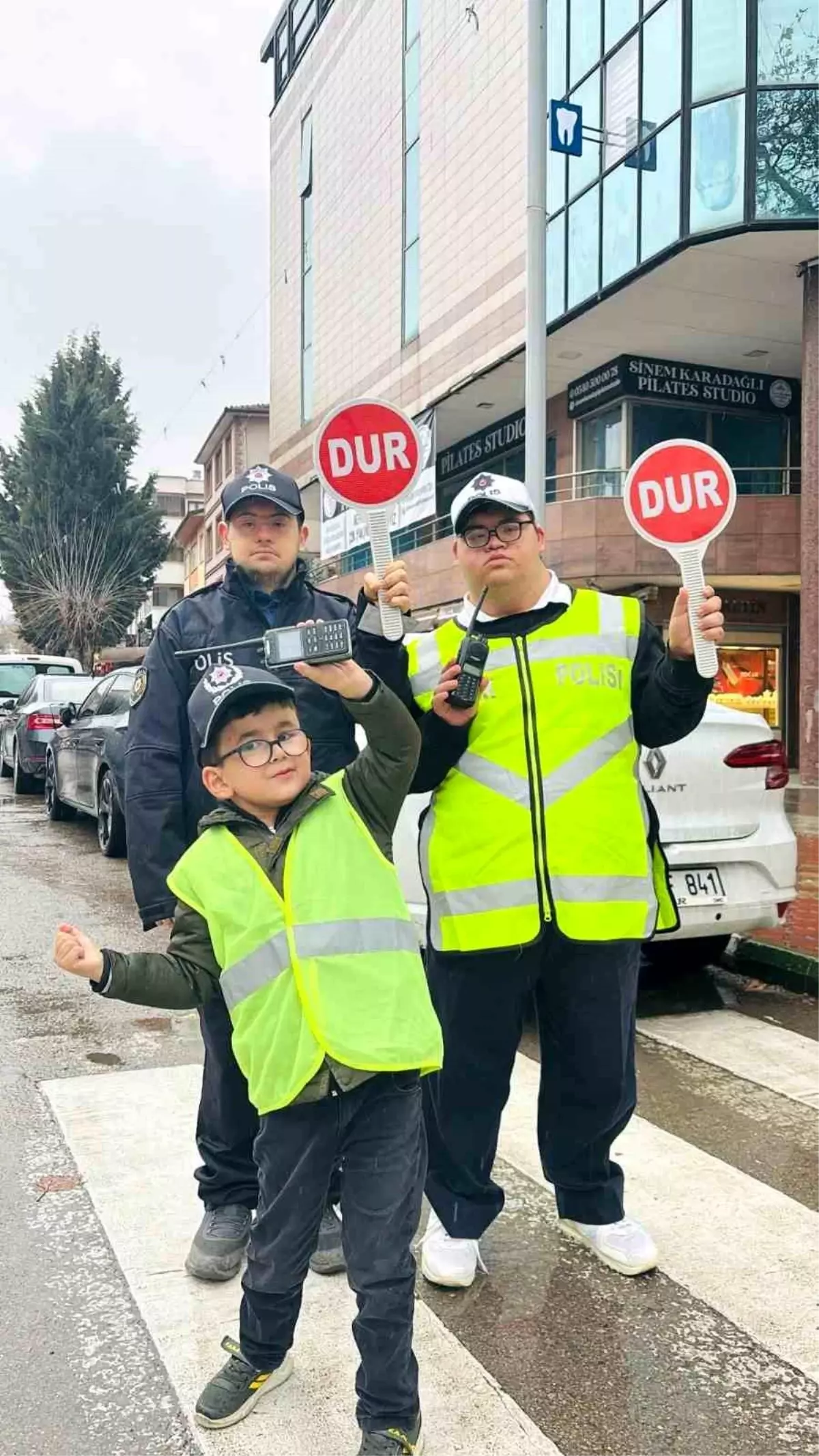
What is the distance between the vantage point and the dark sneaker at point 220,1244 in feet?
9.67

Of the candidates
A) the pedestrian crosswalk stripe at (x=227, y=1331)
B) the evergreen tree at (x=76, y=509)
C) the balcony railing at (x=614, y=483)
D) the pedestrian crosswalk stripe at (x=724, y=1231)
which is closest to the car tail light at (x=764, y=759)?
the pedestrian crosswalk stripe at (x=724, y=1231)

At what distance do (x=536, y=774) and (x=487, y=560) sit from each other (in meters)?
0.52

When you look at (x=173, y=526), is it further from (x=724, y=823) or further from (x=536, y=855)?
(x=536, y=855)

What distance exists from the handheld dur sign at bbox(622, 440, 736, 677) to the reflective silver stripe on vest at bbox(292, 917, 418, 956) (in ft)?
3.95

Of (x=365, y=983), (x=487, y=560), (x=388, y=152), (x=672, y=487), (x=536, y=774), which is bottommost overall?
(x=365, y=983)

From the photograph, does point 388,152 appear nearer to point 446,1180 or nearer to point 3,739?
point 3,739

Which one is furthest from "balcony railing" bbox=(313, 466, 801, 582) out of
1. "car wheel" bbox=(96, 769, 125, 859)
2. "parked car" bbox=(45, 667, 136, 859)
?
"car wheel" bbox=(96, 769, 125, 859)

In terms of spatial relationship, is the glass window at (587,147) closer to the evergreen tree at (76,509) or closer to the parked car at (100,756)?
the parked car at (100,756)

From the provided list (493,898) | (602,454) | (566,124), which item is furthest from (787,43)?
(493,898)

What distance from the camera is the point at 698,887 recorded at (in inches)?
206

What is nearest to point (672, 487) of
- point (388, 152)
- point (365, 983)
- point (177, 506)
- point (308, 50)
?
point (365, 983)

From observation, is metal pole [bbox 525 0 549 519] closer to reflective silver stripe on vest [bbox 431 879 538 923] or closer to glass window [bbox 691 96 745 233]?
glass window [bbox 691 96 745 233]

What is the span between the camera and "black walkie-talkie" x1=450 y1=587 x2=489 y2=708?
8.69ft

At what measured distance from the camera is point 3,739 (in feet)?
58.7
